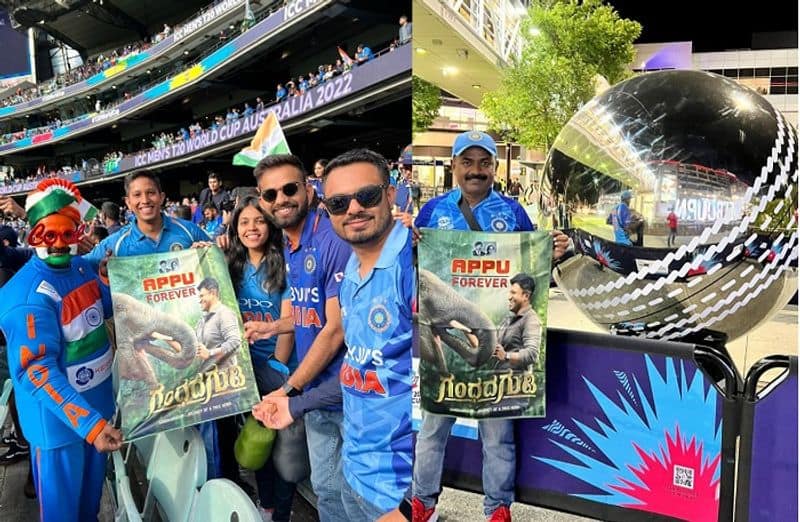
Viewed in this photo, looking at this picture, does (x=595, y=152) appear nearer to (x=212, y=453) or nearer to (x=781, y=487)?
(x=781, y=487)

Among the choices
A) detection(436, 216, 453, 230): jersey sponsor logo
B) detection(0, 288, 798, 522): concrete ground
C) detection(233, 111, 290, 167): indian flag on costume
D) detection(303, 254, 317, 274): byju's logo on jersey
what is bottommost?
detection(0, 288, 798, 522): concrete ground

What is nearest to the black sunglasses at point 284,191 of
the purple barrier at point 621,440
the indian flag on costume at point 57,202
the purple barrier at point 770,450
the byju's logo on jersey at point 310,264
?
the byju's logo on jersey at point 310,264

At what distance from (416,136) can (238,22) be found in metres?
0.41

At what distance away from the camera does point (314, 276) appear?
1.18 metres

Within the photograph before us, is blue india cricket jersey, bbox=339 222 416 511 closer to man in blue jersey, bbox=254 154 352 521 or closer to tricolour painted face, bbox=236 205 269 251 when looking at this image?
man in blue jersey, bbox=254 154 352 521

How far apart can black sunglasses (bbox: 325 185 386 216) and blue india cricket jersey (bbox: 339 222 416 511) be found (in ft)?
0.26

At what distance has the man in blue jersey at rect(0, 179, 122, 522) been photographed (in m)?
1.26

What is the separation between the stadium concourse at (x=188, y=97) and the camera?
1087 mm

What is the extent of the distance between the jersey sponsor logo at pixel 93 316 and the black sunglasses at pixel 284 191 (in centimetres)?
49

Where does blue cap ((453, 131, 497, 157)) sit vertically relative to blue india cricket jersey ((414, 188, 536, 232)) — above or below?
above

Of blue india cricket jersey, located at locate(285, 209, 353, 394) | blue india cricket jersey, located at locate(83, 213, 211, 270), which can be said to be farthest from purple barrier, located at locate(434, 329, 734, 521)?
blue india cricket jersey, located at locate(83, 213, 211, 270)

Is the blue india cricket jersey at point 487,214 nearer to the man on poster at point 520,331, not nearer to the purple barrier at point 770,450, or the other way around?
the man on poster at point 520,331

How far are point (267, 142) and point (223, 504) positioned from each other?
31.8 inches

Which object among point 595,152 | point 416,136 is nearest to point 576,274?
point 595,152
